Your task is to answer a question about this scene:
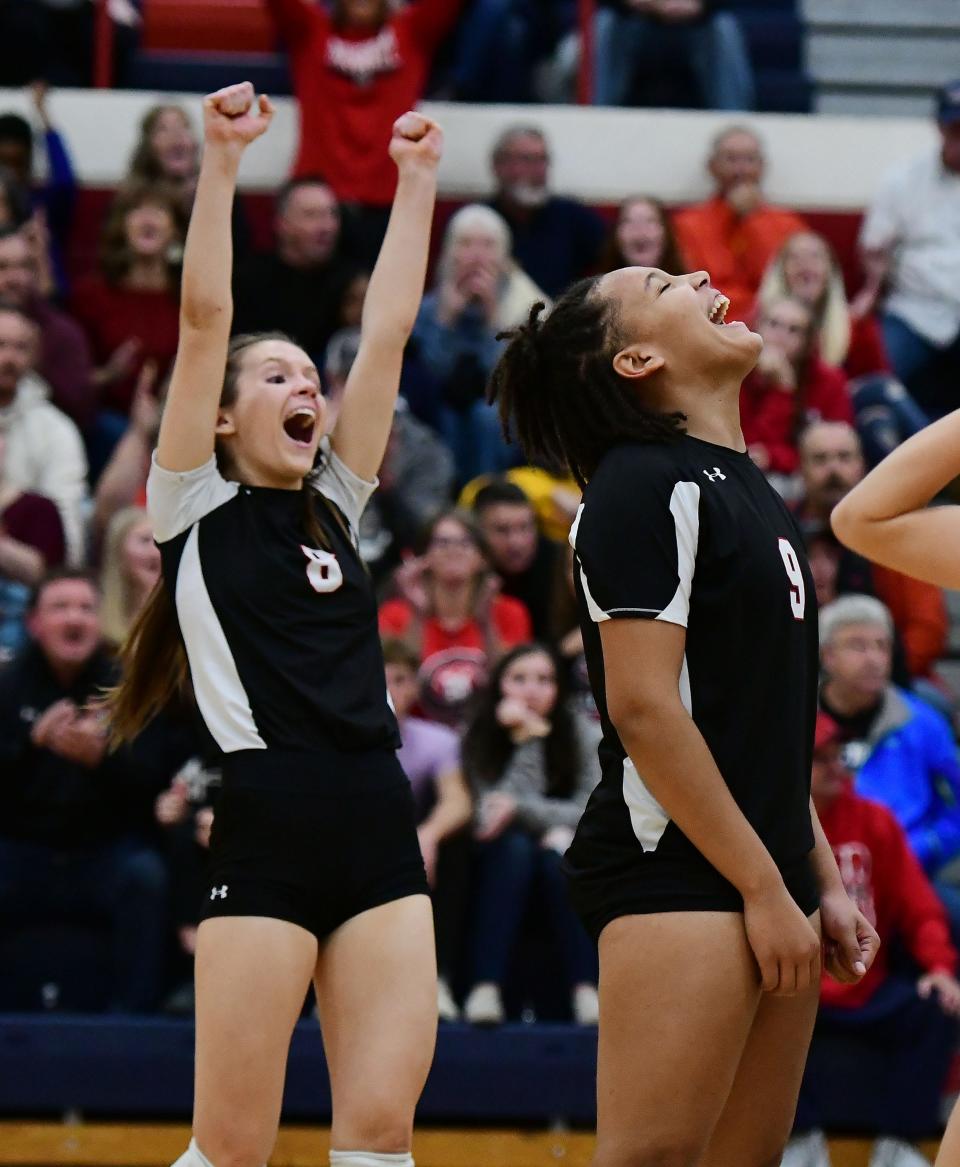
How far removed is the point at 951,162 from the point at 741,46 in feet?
5.34

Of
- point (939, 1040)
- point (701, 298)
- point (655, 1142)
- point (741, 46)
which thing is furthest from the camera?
point (741, 46)

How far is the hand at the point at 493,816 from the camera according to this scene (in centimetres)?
662

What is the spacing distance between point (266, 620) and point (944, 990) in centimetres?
334

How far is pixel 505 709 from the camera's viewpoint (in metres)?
6.72

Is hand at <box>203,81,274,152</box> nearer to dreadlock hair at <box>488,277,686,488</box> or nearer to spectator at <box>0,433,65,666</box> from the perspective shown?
dreadlock hair at <box>488,277,686,488</box>

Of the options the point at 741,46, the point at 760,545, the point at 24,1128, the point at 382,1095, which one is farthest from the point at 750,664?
the point at 741,46

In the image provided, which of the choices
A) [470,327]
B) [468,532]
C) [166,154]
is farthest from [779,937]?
[166,154]

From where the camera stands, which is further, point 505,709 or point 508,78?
point 508,78

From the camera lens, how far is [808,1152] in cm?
638

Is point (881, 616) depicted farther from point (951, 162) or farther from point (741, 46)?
point (741, 46)

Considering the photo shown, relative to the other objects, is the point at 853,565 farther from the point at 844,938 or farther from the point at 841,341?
the point at 844,938

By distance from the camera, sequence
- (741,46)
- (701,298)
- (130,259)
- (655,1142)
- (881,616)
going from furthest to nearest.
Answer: (741,46)
(130,259)
(881,616)
(701,298)
(655,1142)

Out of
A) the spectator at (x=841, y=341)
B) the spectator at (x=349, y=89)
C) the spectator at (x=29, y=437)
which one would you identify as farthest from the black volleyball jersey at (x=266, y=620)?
the spectator at (x=349, y=89)

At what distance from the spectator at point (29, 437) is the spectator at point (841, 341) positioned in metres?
3.09
